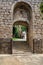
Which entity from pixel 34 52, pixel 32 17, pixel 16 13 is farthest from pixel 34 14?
pixel 34 52

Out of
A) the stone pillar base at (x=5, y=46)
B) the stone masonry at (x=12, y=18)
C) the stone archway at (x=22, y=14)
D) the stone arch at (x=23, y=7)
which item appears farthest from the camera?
the stone archway at (x=22, y=14)

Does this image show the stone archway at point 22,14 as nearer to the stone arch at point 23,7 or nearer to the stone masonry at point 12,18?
the stone arch at point 23,7

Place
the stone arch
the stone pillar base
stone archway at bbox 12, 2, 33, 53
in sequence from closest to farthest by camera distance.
A: the stone pillar base
the stone arch
stone archway at bbox 12, 2, 33, 53

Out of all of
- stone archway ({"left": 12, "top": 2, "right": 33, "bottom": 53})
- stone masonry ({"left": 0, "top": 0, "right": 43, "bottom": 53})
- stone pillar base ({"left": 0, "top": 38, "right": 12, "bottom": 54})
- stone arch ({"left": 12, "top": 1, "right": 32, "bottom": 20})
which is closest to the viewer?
stone pillar base ({"left": 0, "top": 38, "right": 12, "bottom": 54})

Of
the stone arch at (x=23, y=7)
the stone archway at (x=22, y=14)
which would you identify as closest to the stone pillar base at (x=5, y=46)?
the stone archway at (x=22, y=14)

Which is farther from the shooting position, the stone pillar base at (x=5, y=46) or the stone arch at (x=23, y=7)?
the stone arch at (x=23, y=7)

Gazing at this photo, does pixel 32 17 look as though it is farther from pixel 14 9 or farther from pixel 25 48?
pixel 25 48

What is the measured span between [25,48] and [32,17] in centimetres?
230

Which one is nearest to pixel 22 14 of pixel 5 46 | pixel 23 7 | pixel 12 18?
pixel 23 7

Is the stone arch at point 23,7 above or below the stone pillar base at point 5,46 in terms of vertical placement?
above

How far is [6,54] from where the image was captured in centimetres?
1232

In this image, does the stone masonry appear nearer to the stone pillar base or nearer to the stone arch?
the stone arch

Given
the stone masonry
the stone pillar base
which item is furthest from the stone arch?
the stone pillar base

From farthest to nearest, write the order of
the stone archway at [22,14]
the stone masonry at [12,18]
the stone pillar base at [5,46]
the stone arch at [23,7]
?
the stone archway at [22,14], the stone arch at [23,7], the stone masonry at [12,18], the stone pillar base at [5,46]
